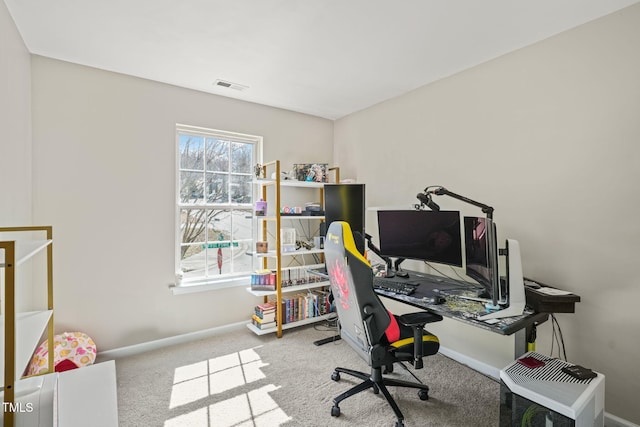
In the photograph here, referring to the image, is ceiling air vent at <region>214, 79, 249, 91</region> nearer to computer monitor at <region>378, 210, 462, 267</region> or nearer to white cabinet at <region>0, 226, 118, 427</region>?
computer monitor at <region>378, 210, 462, 267</region>

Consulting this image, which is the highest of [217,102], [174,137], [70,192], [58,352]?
[217,102]

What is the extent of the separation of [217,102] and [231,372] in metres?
2.61

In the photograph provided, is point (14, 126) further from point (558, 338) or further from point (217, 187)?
point (558, 338)

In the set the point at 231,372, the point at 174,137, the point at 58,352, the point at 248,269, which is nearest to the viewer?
the point at 58,352

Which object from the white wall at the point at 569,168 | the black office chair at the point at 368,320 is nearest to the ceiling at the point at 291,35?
the white wall at the point at 569,168

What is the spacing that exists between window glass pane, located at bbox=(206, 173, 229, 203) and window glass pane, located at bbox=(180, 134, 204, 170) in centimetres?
16

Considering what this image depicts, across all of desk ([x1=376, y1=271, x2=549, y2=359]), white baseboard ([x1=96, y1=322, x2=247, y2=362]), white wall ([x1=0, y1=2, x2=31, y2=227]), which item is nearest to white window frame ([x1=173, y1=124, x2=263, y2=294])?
white baseboard ([x1=96, y1=322, x2=247, y2=362])

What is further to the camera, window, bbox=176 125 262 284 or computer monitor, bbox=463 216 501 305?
window, bbox=176 125 262 284

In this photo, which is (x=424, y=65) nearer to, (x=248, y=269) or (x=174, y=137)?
Answer: (x=174, y=137)

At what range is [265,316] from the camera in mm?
3170

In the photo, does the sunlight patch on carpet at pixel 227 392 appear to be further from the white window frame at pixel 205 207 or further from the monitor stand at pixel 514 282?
the monitor stand at pixel 514 282

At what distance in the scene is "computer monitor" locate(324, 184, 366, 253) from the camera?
321 centimetres

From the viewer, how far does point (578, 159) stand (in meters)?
2.01

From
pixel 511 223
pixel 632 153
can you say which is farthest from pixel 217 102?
pixel 632 153
